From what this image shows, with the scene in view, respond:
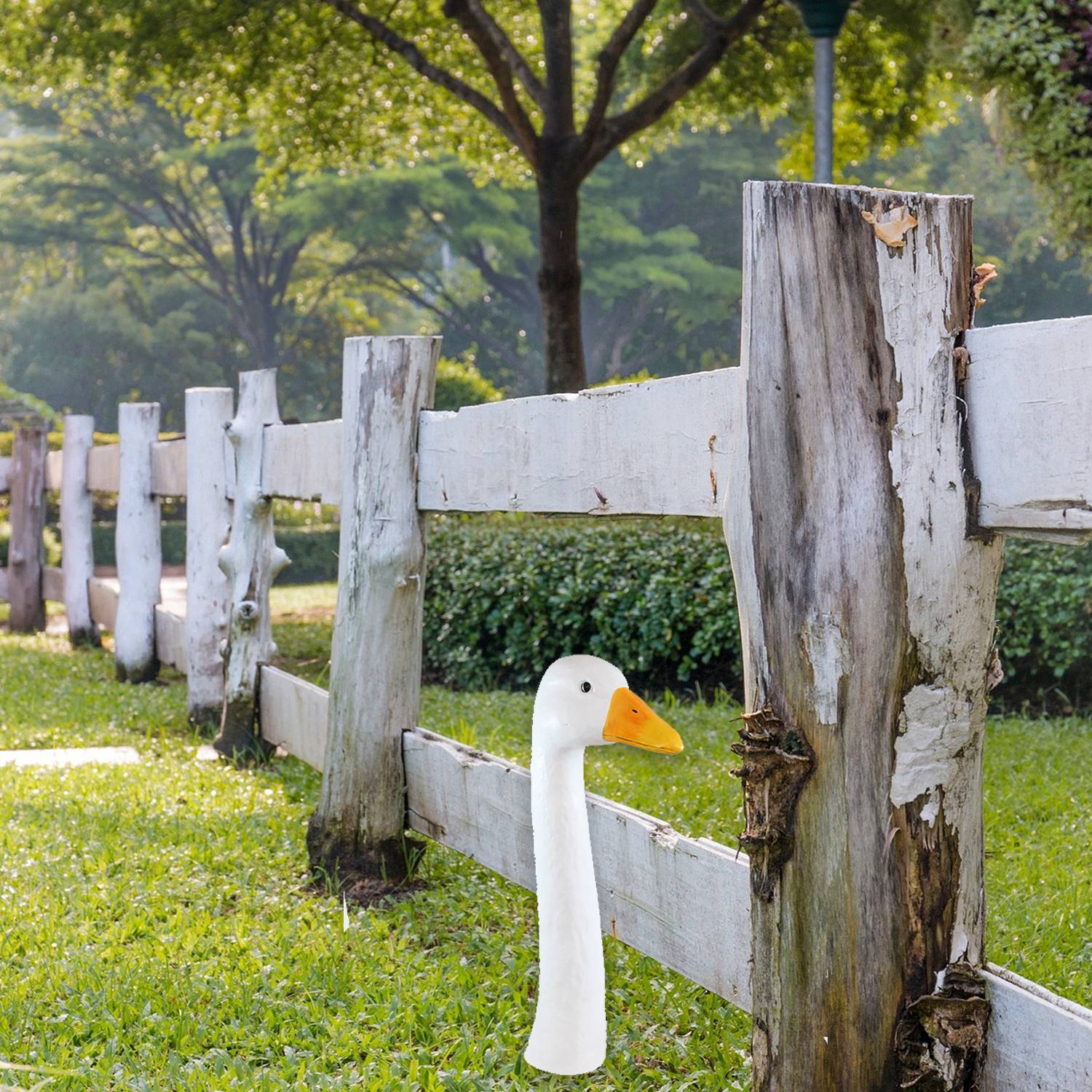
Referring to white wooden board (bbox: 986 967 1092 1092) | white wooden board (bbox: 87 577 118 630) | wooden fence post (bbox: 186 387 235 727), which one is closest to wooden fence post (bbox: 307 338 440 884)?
white wooden board (bbox: 986 967 1092 1092)

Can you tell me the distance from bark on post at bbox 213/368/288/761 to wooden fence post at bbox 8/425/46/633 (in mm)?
5593

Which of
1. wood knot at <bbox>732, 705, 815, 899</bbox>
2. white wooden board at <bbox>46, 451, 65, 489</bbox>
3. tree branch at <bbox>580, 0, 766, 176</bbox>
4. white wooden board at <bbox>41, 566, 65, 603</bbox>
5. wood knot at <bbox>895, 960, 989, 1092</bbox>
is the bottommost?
wood knot at <bbox>895, 960, 989, 1092</bbox>

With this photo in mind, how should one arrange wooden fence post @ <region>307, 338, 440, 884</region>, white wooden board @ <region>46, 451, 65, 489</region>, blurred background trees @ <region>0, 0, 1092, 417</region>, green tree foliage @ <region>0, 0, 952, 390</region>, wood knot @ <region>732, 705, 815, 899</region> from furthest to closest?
1. blurred background trees @ <region>0, 0, 1092, 417</region>
2. green tree foliage @ <region>0, 0, 952, 390</region>
3. white wooden board @ <region>46, 451, 65, 489</region>
4. wooden fence post @ <region>307, 338, 440, 884</region>
5. wood knot @ <region>732, 705, 815, 899</region>

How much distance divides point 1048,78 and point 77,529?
7.52m

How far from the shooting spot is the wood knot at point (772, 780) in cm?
194

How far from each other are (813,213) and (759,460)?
37cm

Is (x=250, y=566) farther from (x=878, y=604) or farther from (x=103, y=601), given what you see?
(x=103, y=601)

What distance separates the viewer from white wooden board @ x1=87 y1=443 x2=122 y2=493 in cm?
841

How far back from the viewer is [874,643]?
1897mm

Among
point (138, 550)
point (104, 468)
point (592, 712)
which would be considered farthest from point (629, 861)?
point (104, 468)

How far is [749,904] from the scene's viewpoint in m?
2.20

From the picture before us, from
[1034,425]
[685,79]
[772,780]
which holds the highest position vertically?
[685,79]

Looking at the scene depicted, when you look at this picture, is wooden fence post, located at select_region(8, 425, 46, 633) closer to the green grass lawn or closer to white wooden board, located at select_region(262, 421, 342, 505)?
the green grass lawn

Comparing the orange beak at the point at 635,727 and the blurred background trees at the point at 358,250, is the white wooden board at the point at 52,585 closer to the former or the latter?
the blurred background trees at the point at 358,250
